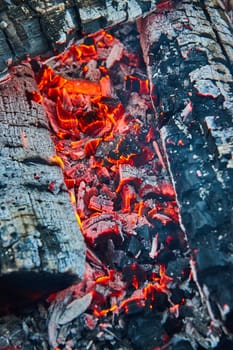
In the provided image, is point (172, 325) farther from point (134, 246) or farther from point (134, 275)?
point (134, 246)

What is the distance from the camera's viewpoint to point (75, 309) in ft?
10.00

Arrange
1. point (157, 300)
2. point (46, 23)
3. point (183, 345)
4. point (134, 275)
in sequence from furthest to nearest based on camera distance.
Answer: point (46, 23)
point (134, 275)
point (157, 300)
point (183, 345)

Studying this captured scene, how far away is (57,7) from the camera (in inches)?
144

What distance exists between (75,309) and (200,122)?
1754mm

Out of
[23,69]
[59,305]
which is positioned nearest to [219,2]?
[23,69]

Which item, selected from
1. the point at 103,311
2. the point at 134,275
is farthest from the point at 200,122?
the point at 103,311

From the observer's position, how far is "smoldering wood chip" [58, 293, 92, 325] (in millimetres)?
3021

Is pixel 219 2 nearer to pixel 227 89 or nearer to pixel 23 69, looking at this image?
pixel 227 89

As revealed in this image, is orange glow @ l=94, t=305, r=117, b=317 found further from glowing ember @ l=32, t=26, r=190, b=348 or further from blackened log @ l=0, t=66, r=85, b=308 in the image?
blackened log @ l=0, t=66, r=85, b=308

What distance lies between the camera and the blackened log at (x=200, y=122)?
2879 mm

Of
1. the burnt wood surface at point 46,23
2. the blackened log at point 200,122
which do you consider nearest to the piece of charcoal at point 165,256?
the blackened log at point 200,122

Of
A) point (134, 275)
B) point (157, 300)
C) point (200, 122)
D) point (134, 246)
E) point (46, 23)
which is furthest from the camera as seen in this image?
point (46, 23)

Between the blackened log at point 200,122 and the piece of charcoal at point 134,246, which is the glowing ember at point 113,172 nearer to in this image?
the piece of charcoal at point 134,246

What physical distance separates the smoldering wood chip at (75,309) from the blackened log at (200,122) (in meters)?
0.82
